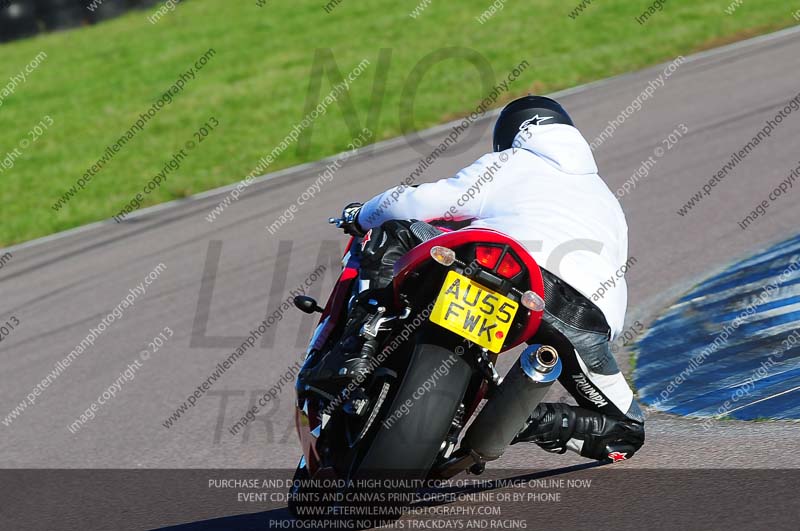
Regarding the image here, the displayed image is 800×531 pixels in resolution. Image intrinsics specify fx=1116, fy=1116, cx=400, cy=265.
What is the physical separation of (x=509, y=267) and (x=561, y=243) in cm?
40

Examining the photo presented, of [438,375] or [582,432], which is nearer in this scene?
[438,375]

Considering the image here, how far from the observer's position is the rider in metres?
4.21

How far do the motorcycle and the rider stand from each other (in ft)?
0.59

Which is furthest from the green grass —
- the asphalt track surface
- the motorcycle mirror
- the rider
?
the rider

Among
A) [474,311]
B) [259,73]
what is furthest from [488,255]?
[259,73]

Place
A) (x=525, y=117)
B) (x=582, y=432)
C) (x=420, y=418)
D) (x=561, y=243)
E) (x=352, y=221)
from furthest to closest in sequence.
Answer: (x=352, y=221) → (x=525, y=117) → (x=582, y=432) → (x=561, y=243) → (x=420, y=418)

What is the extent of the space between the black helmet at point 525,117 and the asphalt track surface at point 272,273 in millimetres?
1471

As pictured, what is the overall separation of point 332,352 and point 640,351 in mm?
2761

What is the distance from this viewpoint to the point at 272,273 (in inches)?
351

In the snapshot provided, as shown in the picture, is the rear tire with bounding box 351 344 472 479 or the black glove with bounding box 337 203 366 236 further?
the black glove with bounding box 337 203 366 236

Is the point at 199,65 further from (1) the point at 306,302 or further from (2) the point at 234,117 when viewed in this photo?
(1) the point at 306,302

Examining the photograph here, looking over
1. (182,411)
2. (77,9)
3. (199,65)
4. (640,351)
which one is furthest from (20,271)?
(77,9)

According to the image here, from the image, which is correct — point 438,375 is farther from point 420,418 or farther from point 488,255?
point 488,255

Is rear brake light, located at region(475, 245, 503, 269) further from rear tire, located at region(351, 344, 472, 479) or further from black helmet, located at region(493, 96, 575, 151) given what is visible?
black helmet, located at region(493, 96, 575, 151)
